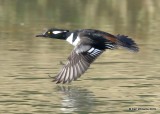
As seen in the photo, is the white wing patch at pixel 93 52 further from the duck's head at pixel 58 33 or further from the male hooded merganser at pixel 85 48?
the duck's head at pixel 58 33

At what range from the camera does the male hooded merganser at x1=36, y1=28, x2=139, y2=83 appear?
12227mm

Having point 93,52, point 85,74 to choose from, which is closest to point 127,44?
point 93,52

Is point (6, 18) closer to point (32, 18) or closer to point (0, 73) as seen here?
point (32, 18)

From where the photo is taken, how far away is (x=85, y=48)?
12.6 meters

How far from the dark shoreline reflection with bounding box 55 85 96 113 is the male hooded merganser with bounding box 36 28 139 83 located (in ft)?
0.73

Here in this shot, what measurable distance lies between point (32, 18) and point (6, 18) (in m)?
0.74

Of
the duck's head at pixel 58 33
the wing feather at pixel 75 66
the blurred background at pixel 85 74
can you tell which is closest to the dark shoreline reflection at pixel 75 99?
the blurred background at pixel 85 74

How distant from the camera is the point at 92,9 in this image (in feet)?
79.6

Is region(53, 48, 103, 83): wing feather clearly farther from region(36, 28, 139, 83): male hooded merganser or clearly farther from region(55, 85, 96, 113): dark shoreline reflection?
region(55, 85, 96, 113): dark shoreline reflection

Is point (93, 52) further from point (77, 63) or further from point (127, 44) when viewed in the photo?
point (127, 44)

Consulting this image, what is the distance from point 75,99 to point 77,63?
919 mm

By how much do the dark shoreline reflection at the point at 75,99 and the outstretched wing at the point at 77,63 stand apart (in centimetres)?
23

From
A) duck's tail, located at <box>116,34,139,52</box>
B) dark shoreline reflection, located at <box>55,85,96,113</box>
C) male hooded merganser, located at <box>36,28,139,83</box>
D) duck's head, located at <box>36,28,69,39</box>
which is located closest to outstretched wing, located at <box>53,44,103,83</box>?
male hooded merganser, located at <box>36,28,139,83</box>

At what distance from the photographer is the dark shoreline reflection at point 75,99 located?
11.0m
